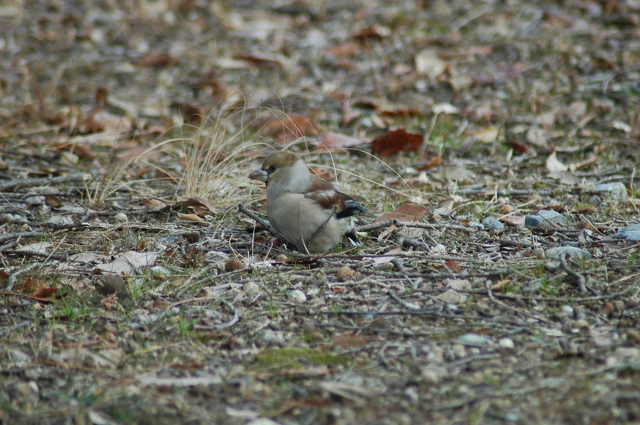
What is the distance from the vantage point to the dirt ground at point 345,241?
2695 mm

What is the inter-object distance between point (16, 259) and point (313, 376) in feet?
5.87

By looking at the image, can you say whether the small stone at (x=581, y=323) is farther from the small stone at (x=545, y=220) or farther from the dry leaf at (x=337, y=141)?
the dry leaf at (x=337, y=141)

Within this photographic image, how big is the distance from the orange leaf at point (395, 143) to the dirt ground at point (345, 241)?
2 centimetres

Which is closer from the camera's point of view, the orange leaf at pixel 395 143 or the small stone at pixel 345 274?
the small stone at pixel 345 274

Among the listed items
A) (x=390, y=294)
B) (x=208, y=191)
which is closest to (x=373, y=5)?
(x=208, y=191)

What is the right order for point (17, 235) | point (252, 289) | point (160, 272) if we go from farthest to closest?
point (17, 235), point (160, 272), point (252, 289)

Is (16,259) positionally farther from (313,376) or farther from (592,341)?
(592,341)

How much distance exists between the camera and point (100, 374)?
110 inches

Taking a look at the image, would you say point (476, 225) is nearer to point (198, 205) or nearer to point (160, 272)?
point (198, 205)

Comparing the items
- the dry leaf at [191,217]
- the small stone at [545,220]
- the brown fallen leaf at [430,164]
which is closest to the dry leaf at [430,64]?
the brown fallen leaf at [430,164]

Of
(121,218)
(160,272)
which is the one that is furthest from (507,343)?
(121,218)

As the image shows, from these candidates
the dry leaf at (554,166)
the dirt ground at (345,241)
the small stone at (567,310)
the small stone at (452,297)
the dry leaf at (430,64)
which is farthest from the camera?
the dry leaf at (430,64)

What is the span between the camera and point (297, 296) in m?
3.40

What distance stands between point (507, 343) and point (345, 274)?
86 centimetres
